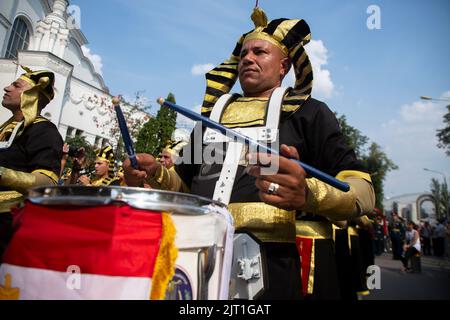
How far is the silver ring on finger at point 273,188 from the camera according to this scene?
1.17 m

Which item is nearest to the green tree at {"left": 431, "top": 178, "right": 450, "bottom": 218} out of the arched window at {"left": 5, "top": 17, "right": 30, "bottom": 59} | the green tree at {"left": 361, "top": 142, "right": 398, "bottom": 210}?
the green tree at {"left": 361, "top": 142, "right": 398, "bottom": 210}

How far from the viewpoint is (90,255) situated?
91 cm

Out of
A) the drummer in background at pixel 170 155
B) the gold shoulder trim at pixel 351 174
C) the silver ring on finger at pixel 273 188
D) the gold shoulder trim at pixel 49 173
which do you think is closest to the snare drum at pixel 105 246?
the silver ring on finger at pixel 273 188

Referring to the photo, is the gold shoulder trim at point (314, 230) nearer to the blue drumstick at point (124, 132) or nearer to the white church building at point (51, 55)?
the blue drumstick at point (124, 132)

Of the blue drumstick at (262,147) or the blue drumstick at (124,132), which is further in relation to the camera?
the blue drumstick at (124,132)

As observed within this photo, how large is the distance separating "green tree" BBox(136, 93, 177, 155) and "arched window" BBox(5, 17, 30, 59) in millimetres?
12231

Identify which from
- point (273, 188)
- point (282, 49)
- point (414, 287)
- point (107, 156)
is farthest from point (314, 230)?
point (414, 287)

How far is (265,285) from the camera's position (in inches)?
54.6

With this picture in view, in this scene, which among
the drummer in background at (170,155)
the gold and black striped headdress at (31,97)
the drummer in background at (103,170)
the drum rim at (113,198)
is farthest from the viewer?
the drummer in background at (103,170)

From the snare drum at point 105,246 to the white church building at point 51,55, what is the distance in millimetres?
20093

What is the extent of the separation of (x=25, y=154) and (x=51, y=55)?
23.4 metres

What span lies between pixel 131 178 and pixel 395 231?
17.6m

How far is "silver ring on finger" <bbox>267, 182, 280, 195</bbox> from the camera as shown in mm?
1171

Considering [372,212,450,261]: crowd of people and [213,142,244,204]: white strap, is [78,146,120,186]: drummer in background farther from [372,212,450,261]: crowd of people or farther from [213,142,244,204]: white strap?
[372,212,450,261]: crowd of people
